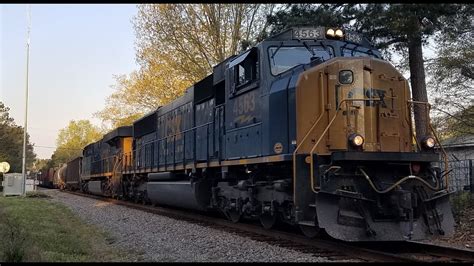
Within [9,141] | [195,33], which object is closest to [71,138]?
[9,141]

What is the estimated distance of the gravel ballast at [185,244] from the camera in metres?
7.97

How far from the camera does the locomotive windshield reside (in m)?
10.1

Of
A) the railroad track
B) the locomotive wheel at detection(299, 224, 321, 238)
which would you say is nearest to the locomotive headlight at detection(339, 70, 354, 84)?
the locomotive wheel at detection(299, 224, 321, 238)

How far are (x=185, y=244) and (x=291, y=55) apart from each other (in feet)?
14.3

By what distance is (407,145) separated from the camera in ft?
30.6

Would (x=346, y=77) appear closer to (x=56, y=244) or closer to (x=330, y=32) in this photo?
(x=330, y=32)

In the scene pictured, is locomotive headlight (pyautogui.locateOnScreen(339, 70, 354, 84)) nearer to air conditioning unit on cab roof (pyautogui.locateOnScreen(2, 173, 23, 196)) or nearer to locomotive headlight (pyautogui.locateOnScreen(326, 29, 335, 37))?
locomotive headlight (pyautogui.locateOnScreen(326, 29, 335, 37))

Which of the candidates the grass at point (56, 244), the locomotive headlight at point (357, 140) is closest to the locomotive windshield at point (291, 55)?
the locomotive headlight at point (357, 140)

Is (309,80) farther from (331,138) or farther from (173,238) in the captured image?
(173,238)

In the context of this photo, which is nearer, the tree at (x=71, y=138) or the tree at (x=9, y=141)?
the tree at (x=9, y=141)

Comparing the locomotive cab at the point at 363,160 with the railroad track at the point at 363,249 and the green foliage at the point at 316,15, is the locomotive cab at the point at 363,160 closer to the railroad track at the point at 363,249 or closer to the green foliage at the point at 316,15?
the railroad track at the point at 363,249

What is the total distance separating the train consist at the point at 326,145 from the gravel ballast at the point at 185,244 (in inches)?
30.3

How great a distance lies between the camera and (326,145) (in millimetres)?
8930

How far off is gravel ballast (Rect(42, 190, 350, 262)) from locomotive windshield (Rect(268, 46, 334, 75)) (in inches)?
140
